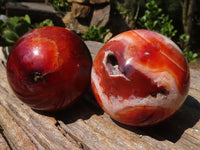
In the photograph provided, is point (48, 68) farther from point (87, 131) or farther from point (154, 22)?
point (154, 22)

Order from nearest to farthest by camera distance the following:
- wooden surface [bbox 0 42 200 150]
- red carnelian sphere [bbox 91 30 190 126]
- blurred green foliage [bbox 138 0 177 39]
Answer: red carnelian sphere [bbox 91 30 190 126] → wooden surface [bbox 0 42 200 150] → blurred green foliage [bbox 138 0 177 39]

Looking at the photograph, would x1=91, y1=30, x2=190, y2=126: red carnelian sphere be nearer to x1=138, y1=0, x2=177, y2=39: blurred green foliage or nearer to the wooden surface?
the wooden surface

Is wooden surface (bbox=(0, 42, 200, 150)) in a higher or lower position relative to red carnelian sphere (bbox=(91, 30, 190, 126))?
lower

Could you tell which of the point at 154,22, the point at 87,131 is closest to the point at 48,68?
the point at 87,131

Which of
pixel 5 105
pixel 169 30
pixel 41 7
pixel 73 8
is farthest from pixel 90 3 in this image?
pixel 5 105

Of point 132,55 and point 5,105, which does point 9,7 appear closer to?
point 5,105

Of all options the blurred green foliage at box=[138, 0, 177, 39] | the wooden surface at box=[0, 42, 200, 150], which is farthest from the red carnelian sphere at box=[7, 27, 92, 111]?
the blurred green foliage at box=[138, 0, 177, 39]
